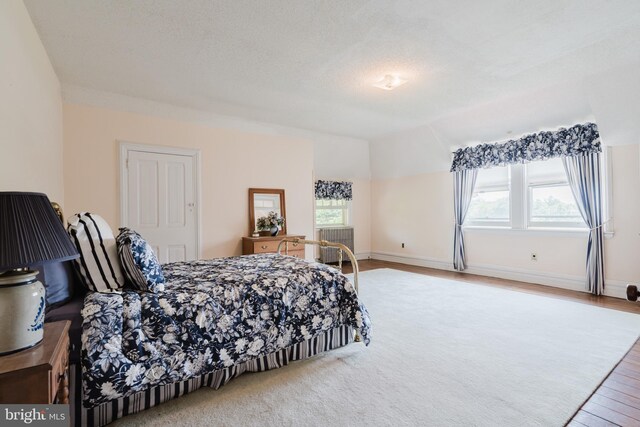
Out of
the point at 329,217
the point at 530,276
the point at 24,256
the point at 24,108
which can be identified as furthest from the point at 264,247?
the point at 530,276

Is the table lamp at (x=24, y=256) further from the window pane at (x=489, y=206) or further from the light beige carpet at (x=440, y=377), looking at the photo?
the window pane at (x=489, y=206)

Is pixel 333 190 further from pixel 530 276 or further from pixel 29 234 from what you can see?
pixel 29 234

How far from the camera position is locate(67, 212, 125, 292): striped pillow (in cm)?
179

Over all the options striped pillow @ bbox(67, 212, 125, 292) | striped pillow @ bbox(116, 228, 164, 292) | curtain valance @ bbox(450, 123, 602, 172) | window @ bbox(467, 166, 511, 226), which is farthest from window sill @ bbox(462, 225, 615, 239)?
striped pillow @ bbox(67, 212, 125, 292)

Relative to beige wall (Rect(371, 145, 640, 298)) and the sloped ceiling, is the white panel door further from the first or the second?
beige wall (Rect(371, 145, 640, 298))

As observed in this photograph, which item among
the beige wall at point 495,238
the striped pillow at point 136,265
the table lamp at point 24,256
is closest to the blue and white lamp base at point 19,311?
the table lamp at point 24,256

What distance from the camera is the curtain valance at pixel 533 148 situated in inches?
162

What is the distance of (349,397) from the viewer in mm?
1865

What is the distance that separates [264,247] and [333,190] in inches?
104

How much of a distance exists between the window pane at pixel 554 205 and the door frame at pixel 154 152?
512 centimetres

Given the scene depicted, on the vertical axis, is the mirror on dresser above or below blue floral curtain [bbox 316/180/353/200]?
below

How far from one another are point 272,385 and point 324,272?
2.83 feet

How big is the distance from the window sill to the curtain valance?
1063 millimetres

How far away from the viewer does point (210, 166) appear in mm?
4586
